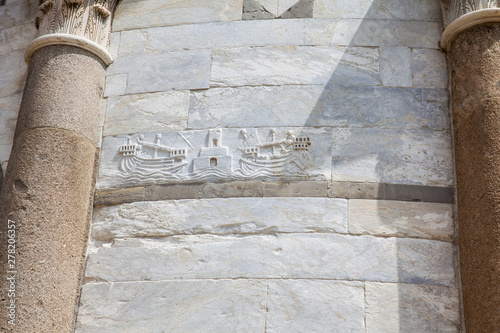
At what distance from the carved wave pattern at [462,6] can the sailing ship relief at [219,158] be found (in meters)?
1.48

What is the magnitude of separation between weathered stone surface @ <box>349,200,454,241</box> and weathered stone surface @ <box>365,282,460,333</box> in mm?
372

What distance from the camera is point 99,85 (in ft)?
17.4

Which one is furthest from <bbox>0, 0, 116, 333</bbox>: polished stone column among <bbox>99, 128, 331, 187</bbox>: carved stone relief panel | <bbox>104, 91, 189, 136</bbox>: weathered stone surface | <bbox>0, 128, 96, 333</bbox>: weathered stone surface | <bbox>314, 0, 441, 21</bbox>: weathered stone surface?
<bbox>314, 0, 441, 21</bbox>: weathered stone surface

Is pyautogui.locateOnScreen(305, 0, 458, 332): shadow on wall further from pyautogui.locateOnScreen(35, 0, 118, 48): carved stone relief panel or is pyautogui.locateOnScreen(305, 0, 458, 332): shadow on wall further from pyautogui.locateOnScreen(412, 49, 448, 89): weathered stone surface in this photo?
pyautogui.locateOnScreen(35, 0, 118, 48): carved stone relief panel

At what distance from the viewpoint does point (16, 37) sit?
236 inches

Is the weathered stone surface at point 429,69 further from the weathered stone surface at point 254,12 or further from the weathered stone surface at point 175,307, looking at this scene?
the weathered stone surface at point 175,307

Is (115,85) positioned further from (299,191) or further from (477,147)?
(477,147)

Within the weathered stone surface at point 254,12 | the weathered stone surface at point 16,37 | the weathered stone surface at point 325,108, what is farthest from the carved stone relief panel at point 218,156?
the weathered stone surface at point 16,37

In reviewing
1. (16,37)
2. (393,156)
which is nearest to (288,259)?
(393,156)

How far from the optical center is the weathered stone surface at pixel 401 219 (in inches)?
177

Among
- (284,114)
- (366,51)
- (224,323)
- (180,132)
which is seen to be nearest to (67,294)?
(224,323)

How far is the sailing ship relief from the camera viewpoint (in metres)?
4.75

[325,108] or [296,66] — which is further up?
[296,66]

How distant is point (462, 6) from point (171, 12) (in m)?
2.35
